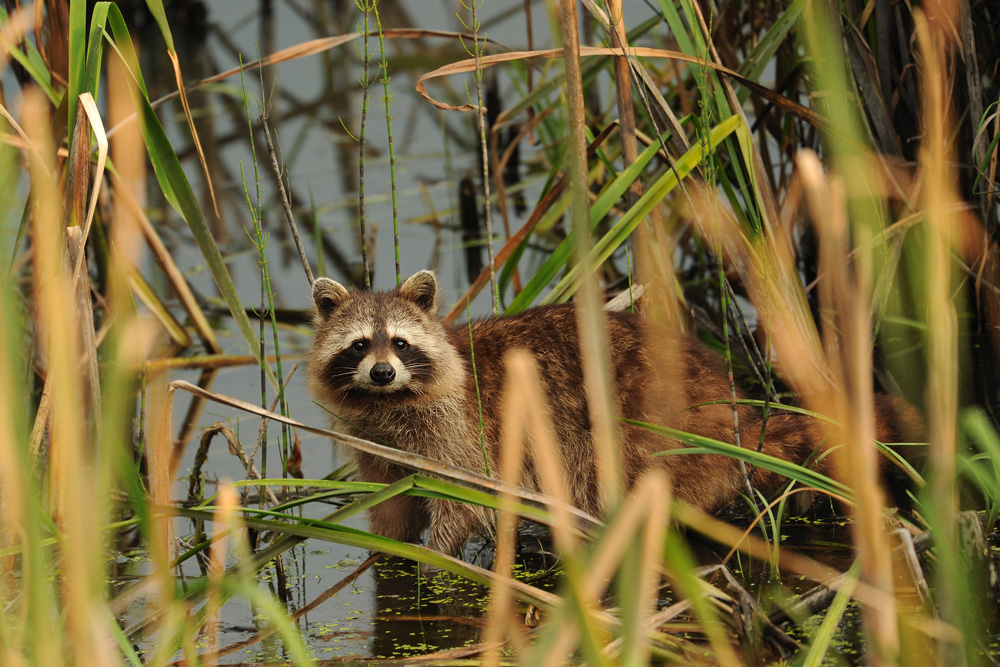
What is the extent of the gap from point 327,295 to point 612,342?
48.2 inches

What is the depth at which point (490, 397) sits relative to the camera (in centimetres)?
466

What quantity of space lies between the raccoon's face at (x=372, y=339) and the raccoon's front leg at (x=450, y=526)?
0.50 metres

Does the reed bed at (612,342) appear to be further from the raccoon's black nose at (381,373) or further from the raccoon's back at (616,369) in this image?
the raccoon's black nose at (381,373)

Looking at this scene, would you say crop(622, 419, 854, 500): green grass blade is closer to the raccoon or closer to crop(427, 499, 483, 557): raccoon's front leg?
the raccoon

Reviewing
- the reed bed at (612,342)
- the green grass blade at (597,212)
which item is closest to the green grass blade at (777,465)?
the reed bed at (612,342)

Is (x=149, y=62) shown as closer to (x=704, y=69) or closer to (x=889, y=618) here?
(x=704, y=69)

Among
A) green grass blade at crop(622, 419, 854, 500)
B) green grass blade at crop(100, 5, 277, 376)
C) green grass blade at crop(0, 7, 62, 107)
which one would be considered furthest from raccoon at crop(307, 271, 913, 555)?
green grass blade at crop(0, 7, 62, 107)

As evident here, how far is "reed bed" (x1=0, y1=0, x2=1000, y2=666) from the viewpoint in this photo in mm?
2096

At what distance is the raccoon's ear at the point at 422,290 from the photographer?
482cm

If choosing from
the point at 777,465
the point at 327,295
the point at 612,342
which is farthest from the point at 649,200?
the point at 777,465

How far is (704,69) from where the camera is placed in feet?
12.2

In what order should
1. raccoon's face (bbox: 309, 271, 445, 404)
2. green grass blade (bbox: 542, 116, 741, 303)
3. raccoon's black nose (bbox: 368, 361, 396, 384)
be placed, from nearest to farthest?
green grass blade (bbox: 542, 116, 741, 303) < raccoon's black nose (bbox: 368, 361, 396, 384) < raccoon's face (bbox: 309, 271, 445, 404)

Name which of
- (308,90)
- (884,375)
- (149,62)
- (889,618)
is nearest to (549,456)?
(889,618)

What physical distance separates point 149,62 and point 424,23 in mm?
2540
